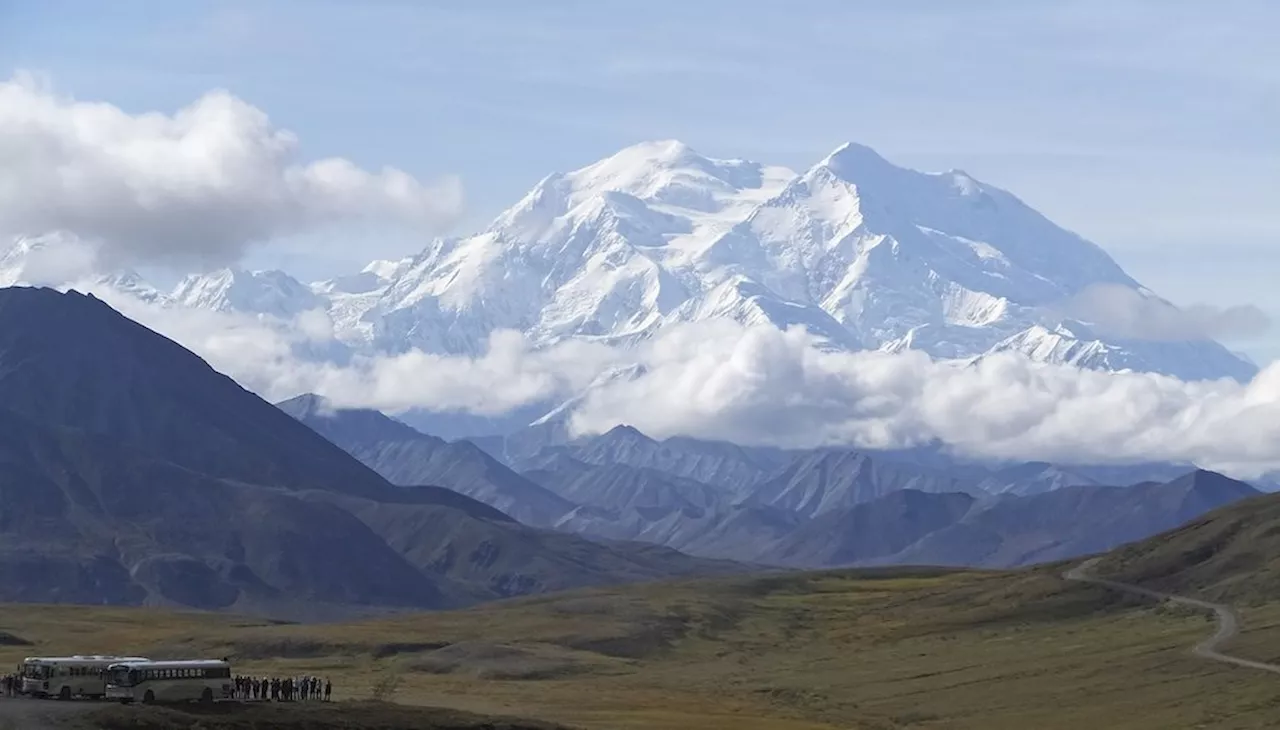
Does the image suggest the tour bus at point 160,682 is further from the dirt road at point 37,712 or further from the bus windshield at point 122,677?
the dirt road at point 37,712

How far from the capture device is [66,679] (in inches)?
4584

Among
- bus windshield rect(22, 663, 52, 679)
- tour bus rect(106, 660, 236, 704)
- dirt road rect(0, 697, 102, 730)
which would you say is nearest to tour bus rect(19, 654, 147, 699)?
bus windshield rect(22, 663, 52, 679)

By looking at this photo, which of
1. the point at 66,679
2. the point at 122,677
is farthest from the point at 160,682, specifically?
the point at 66,679

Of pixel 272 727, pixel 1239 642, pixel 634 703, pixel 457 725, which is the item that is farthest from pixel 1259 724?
pixel 272 727

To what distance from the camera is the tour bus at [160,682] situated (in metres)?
115

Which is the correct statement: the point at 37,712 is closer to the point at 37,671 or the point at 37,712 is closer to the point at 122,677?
the point at 122,677

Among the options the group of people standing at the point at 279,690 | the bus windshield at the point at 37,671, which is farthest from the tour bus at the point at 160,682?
the group of people standing at the point at 279,690

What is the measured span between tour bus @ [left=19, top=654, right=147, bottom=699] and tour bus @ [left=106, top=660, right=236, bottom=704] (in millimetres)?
1026

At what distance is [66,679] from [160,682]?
6.14 metres

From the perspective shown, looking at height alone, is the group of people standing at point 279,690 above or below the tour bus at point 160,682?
below

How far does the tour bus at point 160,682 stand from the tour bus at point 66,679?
3.37 feet

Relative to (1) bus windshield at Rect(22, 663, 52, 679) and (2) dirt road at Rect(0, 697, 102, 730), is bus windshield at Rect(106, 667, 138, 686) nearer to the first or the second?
(2) dirt road at Rect(0, 697, 102, 730)

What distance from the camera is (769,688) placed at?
650 ft

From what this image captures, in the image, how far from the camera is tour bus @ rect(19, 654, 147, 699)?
116188 millimetres
